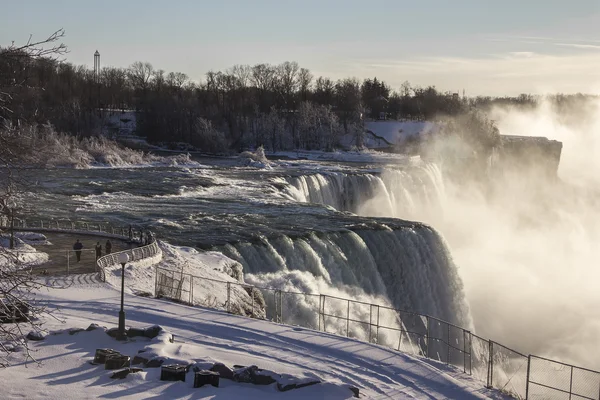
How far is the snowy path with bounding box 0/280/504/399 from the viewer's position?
15.6 meters

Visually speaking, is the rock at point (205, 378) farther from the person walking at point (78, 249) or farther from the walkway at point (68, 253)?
the person walking at point (78, 249)

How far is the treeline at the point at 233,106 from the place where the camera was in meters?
97.4

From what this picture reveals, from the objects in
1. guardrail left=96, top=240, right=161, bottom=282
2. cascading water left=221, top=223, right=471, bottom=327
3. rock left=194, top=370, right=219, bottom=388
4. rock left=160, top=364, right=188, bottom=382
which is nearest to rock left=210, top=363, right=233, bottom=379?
rock left=194, top=370, right=219, bottom=388

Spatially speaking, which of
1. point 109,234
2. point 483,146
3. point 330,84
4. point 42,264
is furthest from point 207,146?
point 42,264

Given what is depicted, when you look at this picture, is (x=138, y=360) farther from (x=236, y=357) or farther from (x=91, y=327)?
(x=236, y=357)

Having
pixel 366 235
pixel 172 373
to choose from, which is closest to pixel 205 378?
pixel 172 373

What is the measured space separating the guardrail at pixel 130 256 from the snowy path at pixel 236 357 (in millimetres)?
2239

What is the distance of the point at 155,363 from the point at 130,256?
31.7 ft

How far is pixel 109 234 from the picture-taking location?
32406 millimetres

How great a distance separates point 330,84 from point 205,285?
114 metres

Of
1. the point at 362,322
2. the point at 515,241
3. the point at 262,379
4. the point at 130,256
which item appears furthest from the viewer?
the point at 515,241

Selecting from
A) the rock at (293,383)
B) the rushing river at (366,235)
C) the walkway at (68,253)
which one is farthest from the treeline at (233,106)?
the rock at (293,383)

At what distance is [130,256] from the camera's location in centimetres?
2598

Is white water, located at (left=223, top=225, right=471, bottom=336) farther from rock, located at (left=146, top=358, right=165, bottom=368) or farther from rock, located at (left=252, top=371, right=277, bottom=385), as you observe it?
A: rock, located at (left=252, top=371, right=277, bottom=385)
